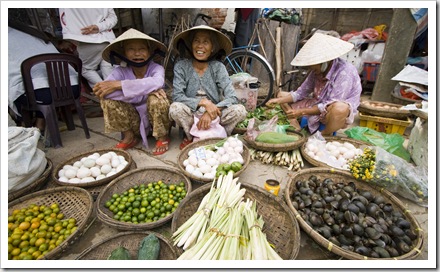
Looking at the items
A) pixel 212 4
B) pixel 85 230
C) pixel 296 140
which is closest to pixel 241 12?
pixel 212 4

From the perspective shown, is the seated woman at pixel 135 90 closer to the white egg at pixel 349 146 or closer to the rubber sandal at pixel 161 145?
the rubber sandal at pixel 161 145

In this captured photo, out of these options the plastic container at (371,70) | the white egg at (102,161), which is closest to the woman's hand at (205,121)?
the white egg at (102,161)

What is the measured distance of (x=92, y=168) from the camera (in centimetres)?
242

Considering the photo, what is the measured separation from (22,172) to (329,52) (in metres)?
3.51

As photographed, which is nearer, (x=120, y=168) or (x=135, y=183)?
(x=135, y=183)

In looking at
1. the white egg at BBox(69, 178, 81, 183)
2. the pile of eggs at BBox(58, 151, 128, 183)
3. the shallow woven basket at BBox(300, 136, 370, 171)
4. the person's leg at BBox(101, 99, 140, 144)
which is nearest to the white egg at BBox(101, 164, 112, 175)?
the pile of eggs at BBox(58, 151, 128, 183)

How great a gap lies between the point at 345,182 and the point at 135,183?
7.15ft

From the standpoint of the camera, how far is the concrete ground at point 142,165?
179 cm

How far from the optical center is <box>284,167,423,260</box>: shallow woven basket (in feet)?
5.00

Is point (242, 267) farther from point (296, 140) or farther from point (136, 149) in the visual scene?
point (136, 149)

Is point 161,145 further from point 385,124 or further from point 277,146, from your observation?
point 385,124

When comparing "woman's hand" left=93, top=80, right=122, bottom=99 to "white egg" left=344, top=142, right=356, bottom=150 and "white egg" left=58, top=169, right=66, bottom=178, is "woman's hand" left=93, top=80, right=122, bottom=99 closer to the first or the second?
"white egg" left=58, top=169, right=66, bottom=178

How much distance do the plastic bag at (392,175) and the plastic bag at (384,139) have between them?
78cm

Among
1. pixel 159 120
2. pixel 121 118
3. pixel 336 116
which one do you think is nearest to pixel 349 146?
pixel 336 116
